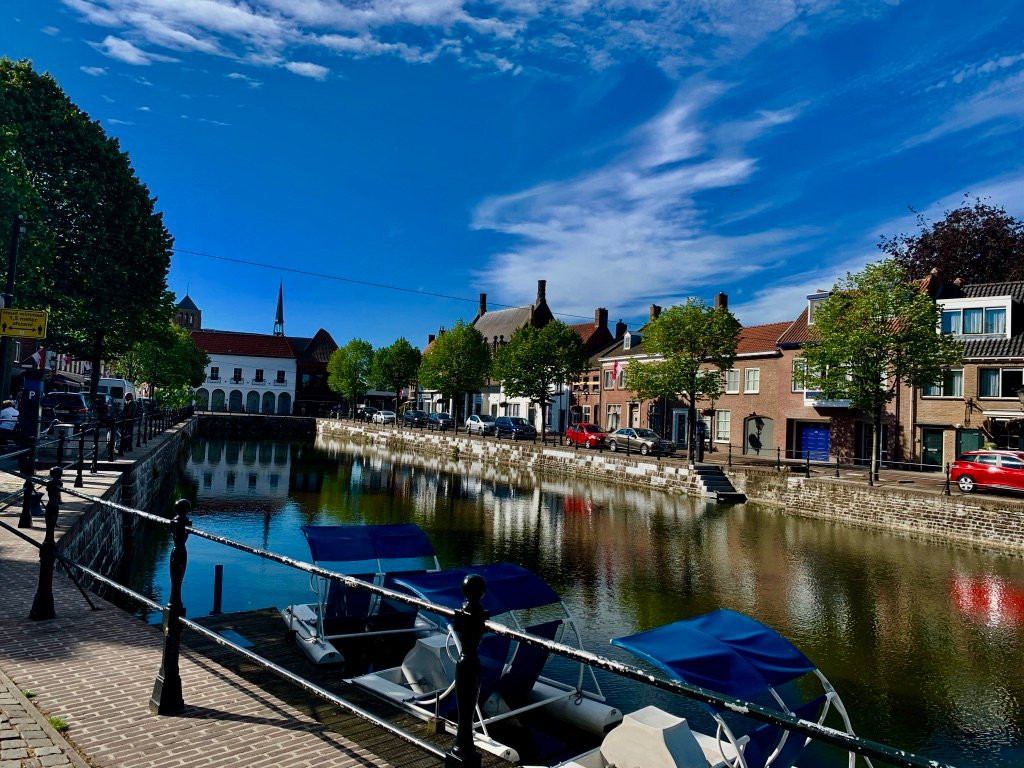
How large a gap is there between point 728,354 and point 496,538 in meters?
23.7

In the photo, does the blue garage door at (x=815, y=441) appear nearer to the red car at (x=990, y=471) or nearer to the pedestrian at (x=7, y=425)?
the red car at (x=990, y=471)

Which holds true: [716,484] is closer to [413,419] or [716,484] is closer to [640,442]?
[640,442]

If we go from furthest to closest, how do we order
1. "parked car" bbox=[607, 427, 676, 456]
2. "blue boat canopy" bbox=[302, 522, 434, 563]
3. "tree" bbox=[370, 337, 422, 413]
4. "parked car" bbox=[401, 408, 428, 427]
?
1. "tree" bbox=[370, 337, 422, 413]
2. "parked car" bbox=[401, 408, 428, 427]
3. "parked car" bbox=[607, 427, 676, 456]
4. "blue boat canopy" bbox=[302, 522, 434, 563]

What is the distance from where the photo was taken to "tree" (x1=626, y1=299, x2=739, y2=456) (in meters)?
39.5

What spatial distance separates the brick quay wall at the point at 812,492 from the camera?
77.5 ft

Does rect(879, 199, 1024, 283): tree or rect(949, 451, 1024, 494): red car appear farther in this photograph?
rect(879, 199, 1024, 283): tree

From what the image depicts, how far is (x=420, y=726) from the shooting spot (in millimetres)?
7973

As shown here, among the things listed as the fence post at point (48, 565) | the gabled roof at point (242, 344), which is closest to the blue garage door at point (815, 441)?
the fence post at point (48, 565)

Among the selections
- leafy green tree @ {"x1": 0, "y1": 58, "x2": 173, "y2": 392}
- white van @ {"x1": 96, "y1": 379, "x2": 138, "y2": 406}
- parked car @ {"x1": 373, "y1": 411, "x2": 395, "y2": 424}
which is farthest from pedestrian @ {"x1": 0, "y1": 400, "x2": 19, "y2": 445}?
parked car @ {"x1": 373, "y1": 411, "x2": 395, "y2": 424}

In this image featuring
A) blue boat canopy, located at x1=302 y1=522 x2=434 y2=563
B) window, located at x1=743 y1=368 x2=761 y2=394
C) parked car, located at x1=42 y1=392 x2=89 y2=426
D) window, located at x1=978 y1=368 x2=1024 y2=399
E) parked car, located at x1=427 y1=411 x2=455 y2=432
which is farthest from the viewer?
parked car, located at x1=427 y1=411 x2=455 y2=432

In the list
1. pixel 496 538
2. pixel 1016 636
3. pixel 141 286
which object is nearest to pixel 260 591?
pixel 496 538

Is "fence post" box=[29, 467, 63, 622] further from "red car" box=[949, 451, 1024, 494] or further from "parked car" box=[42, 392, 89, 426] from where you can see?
"red car" box=[949, 451, 1024, 494]

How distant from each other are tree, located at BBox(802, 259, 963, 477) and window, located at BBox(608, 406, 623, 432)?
83.4 ft

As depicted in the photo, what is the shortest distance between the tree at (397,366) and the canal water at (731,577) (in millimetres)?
46103
